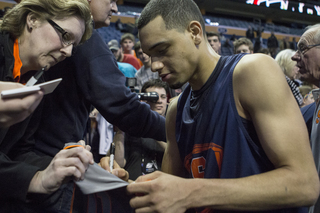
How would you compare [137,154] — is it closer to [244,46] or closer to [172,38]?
[172,38]

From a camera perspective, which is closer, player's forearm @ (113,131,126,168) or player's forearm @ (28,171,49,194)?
player's forearm @ (28,171,49,194)

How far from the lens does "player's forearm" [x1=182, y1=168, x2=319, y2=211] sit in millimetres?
934

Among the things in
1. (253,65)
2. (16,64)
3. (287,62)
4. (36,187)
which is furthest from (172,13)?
(287,62)

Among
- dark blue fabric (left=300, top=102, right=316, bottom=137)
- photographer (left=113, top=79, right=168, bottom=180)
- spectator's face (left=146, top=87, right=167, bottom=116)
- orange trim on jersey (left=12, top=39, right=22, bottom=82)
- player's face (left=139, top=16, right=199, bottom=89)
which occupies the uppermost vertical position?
player's face (left=139, top=16, right=199, bottom=89)

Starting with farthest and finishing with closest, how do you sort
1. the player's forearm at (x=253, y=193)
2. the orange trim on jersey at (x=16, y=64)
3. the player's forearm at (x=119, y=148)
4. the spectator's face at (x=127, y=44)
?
the spectator's face at (x=127, y=44) → the player's forearm at (x=119, y=148) → the orange trim on jersey at (x=16, y=64) → the player's forearm at (x=253, y=193)

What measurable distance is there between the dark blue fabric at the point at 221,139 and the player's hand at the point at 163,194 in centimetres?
25

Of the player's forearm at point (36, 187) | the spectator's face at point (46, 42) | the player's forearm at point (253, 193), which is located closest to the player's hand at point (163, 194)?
the player's forearm at point (253, 193)

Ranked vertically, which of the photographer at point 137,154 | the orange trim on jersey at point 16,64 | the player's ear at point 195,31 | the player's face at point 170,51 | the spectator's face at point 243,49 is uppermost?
the player's ear at point 195,31

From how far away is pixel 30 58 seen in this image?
1.30 m

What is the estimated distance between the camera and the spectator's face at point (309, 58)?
A: 2.18m

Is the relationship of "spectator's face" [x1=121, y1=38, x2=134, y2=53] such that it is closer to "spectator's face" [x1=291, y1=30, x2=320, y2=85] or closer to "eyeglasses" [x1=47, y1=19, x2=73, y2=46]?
"spectator's face" [x1=291, y1=30, x2=320, y2=85]

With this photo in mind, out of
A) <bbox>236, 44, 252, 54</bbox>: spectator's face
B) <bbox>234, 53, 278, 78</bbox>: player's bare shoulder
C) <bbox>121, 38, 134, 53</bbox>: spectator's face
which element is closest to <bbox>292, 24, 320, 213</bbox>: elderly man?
<bbox>234, 53, 278, 78</bbox>: player's bare shoulder

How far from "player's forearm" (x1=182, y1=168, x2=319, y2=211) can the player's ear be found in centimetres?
66

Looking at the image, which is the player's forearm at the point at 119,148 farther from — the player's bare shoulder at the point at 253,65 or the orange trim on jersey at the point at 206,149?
the player's bare shoulder at the point at 253,65
